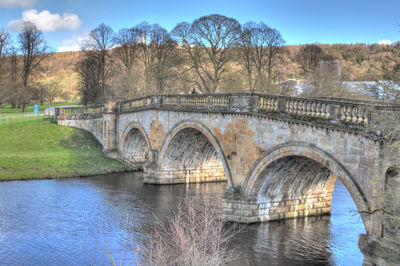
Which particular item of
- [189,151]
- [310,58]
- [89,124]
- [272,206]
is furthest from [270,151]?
[310,58]

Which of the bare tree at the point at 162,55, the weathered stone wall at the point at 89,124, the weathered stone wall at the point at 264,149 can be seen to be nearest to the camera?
A: the weathered stone wall at the point at 264,149

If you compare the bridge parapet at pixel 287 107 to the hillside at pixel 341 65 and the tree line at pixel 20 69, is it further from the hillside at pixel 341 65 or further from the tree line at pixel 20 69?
the tree line at pixel 20 69

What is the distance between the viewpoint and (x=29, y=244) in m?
16.6

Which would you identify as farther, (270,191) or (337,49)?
(337,49)

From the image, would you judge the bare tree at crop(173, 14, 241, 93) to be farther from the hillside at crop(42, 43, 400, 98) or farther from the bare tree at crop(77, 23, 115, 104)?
the bare tree at crop(77, 23, 115, 104)

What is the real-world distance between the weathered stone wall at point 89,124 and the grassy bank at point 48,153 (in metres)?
0.53

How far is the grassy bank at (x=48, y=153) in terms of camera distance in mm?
29827

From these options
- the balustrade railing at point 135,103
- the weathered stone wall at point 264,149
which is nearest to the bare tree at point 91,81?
A: the balustrade railing at point 135,103

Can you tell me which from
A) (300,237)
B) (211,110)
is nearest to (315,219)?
(300,237)

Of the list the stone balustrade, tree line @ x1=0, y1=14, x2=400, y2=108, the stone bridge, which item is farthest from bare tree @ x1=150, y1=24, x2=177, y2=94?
the stone balustrade

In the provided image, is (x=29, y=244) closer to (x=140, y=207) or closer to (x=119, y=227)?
(x=119, y=227)

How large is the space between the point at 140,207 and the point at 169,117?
6890 millimetres

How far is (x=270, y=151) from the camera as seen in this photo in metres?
17.8

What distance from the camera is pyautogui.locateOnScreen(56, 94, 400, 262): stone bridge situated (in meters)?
13.3
